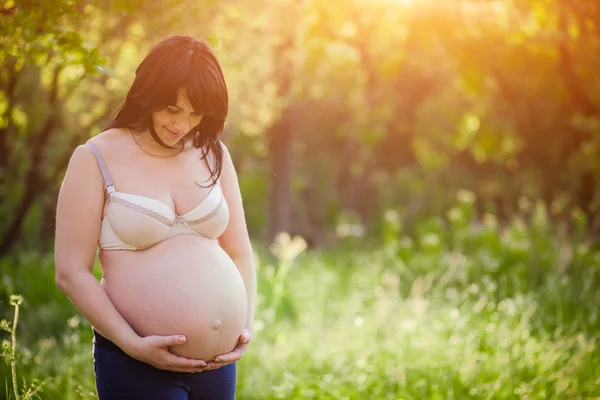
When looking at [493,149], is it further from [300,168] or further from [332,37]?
[300,168]

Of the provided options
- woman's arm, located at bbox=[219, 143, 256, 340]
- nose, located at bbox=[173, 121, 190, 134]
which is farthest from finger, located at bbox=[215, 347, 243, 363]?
nose, located at bbox=[173, 121, 190, 134]

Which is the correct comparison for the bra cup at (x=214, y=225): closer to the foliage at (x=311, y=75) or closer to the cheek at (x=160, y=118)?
the cheek at (x=160, y=118)

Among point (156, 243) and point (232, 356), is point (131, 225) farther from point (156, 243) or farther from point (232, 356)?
point (232, 356)

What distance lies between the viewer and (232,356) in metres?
2.28

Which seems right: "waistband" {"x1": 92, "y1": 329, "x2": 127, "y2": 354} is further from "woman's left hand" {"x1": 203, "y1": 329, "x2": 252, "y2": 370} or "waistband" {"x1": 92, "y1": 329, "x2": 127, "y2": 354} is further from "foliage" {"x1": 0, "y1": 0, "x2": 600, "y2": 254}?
"foliage" {"x1": 0, "y1": 0, "x2": 600, "y2": 254}

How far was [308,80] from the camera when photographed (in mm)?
14062

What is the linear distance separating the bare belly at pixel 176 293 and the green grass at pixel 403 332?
3.63ft

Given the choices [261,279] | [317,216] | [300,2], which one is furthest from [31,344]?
[317,216]

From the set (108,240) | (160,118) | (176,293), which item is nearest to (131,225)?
(108,240)

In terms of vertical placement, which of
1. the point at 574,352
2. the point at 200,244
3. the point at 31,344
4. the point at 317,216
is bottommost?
the point at 317,216

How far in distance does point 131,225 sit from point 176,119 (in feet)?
1.26

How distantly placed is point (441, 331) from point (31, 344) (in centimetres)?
341

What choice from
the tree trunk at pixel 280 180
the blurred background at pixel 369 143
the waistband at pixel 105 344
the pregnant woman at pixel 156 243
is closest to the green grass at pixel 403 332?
the blurred background at pixel 369 143

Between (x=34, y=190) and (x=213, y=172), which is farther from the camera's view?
(x=34, y=190)
